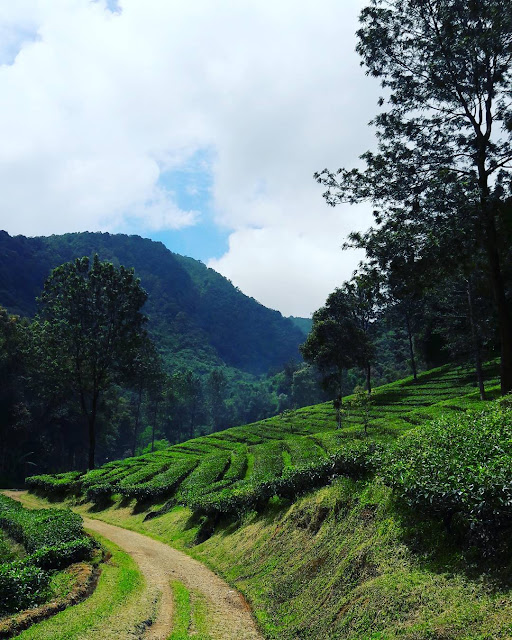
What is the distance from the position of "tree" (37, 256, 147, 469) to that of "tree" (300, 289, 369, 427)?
1905cm

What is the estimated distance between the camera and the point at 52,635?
324 inches

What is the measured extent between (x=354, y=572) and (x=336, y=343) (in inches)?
1666

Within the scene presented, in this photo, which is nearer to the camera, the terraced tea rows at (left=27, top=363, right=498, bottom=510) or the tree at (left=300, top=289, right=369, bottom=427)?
the terraced tea rows at (left=27, top=363, right=498, bottom=510)

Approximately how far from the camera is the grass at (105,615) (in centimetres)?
849

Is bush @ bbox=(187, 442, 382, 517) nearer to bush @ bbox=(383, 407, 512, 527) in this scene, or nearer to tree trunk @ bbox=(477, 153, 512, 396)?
bush @ bbox=(383, 407, 512, 527)

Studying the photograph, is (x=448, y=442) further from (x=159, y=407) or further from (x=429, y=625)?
(x=159, y=407)

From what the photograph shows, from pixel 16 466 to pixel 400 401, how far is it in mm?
50803

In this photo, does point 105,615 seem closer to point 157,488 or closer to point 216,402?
point 157,488

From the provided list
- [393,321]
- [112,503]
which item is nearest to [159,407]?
[393,321]

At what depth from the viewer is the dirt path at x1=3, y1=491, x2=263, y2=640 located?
31.9 feet

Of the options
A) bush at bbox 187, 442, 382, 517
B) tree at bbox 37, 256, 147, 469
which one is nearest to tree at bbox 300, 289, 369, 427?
tree at bbox 37, 256, 147, 469

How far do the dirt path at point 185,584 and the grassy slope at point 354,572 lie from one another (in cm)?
38

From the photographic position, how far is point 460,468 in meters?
7.83

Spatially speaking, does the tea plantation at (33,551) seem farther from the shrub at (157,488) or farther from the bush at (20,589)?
the shrub at (157,488)
